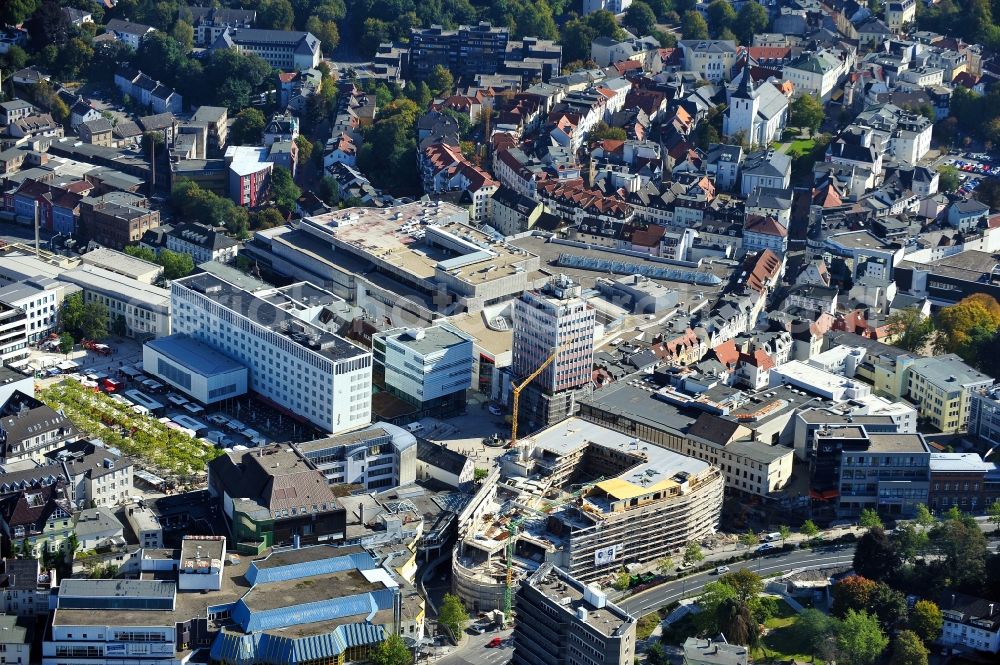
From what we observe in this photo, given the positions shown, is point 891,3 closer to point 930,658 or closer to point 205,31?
point 205,31

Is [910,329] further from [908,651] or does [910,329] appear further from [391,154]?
[391,154]

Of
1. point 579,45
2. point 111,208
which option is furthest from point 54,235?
point 579,45

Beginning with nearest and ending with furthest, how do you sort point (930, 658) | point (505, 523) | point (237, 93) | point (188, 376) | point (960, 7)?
1. point (930, 658)
2. point (505, 523)
3. point (188, 376)
4. point (237, 93)
5. point (960, 7)

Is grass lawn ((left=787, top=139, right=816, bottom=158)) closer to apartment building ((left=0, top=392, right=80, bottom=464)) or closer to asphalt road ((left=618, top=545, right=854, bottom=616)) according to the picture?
asphalt road ((left=618, top=545, right=854, bottom=616))

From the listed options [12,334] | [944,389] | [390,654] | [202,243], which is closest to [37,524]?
[390,654]

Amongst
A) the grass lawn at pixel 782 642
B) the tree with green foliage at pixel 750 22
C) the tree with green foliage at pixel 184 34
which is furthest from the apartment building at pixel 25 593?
the tree with green foliage at pixel 750 22

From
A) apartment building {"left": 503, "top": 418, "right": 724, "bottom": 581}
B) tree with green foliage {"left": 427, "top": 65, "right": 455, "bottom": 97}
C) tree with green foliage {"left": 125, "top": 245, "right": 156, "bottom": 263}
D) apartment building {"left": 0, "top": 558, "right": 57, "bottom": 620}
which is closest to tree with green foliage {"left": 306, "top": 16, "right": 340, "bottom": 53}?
tree with green foliage {"left": 427, "top": 65, "right": 455, "bottom": 97}

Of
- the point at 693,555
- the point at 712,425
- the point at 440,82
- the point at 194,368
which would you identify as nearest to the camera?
the point at 693,555
